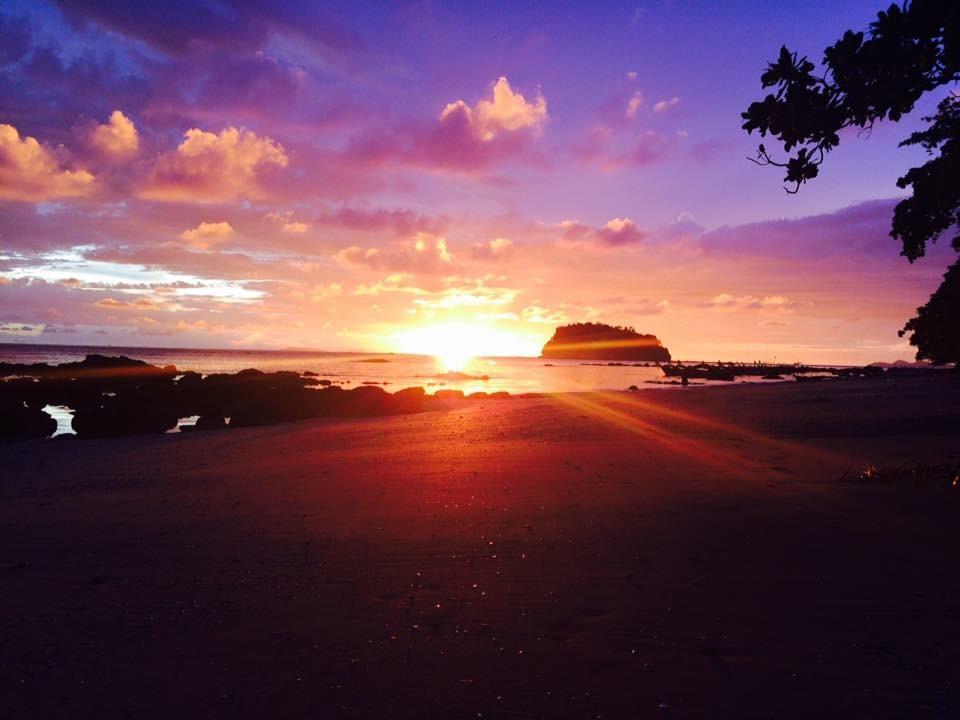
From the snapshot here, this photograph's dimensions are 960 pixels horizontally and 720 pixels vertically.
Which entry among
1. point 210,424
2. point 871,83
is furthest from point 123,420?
point 871,83

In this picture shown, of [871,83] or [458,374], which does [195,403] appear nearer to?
[871,83]

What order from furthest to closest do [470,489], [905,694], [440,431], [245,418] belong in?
[245,418] → [440,431] → [470,489] → [905,694]

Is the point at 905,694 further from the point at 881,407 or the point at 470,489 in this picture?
the point at 881,407

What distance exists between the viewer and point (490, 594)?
510 centimetres

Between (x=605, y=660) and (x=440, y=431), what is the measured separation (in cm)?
1366

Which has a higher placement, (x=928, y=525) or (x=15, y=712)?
(x=928, y=525)

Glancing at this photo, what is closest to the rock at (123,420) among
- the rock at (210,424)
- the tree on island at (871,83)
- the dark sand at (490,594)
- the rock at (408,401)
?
the rock at (210,424)

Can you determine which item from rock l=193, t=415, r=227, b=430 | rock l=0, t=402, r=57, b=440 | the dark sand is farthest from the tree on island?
rock l=0, t=402, r=57, b=440

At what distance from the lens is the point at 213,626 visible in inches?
181

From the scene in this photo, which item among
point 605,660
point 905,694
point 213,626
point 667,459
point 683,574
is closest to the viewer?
point 905,694

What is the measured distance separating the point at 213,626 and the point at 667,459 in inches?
332

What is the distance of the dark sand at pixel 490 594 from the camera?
3691 mm

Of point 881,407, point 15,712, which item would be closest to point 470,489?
point 15,712

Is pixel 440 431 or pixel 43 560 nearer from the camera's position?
pixel 43 560
